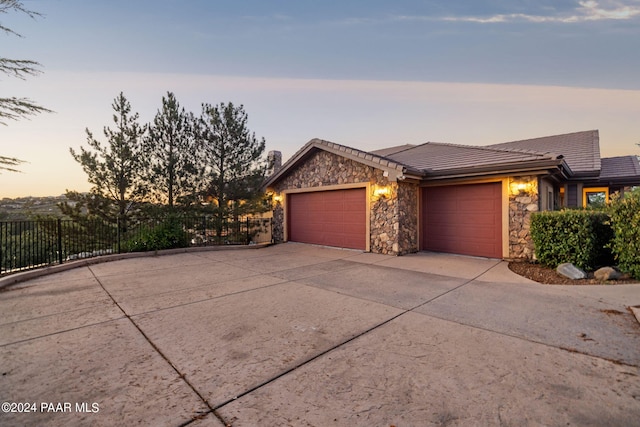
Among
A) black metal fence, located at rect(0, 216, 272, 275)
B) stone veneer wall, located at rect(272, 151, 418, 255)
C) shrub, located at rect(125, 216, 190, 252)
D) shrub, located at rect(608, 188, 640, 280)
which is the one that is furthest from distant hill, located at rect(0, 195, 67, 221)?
shrub, located at rect(608, 188, 640, 280)

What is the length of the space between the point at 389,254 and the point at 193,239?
775cm

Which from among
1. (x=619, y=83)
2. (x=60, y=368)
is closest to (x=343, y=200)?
(x=60, y=368)

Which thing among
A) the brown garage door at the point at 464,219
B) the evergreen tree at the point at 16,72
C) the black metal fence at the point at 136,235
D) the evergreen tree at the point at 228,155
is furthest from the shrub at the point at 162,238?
the brown garage door at the point at 464,219

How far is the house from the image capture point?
24.6 feet

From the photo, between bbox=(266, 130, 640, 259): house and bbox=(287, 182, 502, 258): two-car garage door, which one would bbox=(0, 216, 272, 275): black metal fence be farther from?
bbox=(287, 182, 502, 258): two-car garage door

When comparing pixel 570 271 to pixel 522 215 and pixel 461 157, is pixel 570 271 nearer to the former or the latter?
pixel 522 215

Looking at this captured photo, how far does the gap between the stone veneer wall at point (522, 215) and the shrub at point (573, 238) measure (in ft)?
2.97

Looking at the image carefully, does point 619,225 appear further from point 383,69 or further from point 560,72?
point 383,69

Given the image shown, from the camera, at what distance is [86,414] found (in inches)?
71.4

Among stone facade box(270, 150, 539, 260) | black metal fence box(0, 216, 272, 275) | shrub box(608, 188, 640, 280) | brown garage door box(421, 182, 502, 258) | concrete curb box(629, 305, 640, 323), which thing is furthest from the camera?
black metal fence box(0, 216, 272, 275)

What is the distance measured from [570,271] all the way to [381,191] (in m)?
5.00

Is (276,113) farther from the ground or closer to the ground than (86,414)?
farther from the ground

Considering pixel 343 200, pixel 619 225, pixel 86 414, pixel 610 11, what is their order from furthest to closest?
pixel 343 200, pixel 610 11, pixel 619 225, pixel 86 414

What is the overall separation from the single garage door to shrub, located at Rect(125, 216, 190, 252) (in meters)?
4.48
